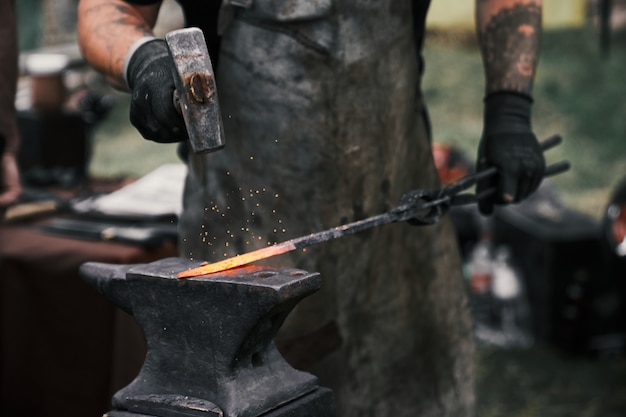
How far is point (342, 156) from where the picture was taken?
2.08m

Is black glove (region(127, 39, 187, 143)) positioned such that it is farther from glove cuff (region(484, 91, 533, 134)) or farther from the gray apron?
glove cuff (region(484, 91, 533, 134))

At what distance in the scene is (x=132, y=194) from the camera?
3.96 m

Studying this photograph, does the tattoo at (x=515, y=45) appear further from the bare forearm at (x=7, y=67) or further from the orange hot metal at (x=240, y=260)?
the bare forearm at (x=7, y=67)

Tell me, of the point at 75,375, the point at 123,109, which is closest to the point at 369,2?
the point at 75,375

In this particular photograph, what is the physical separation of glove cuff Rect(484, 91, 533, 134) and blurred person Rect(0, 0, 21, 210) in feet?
4.44

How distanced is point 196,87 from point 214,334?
0.39 metres

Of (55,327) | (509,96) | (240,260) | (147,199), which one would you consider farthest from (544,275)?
(240,260)

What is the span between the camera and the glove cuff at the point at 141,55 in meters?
1.84

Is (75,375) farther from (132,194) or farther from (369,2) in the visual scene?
(369,2)

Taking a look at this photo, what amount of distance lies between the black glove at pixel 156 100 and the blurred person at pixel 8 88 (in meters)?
1.11

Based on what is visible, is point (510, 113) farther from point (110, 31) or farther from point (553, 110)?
point (553, 110)

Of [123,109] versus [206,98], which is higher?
[206,98]

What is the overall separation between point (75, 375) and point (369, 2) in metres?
1.88

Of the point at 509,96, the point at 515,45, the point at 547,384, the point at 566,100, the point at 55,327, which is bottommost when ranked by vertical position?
the point at 547,384
